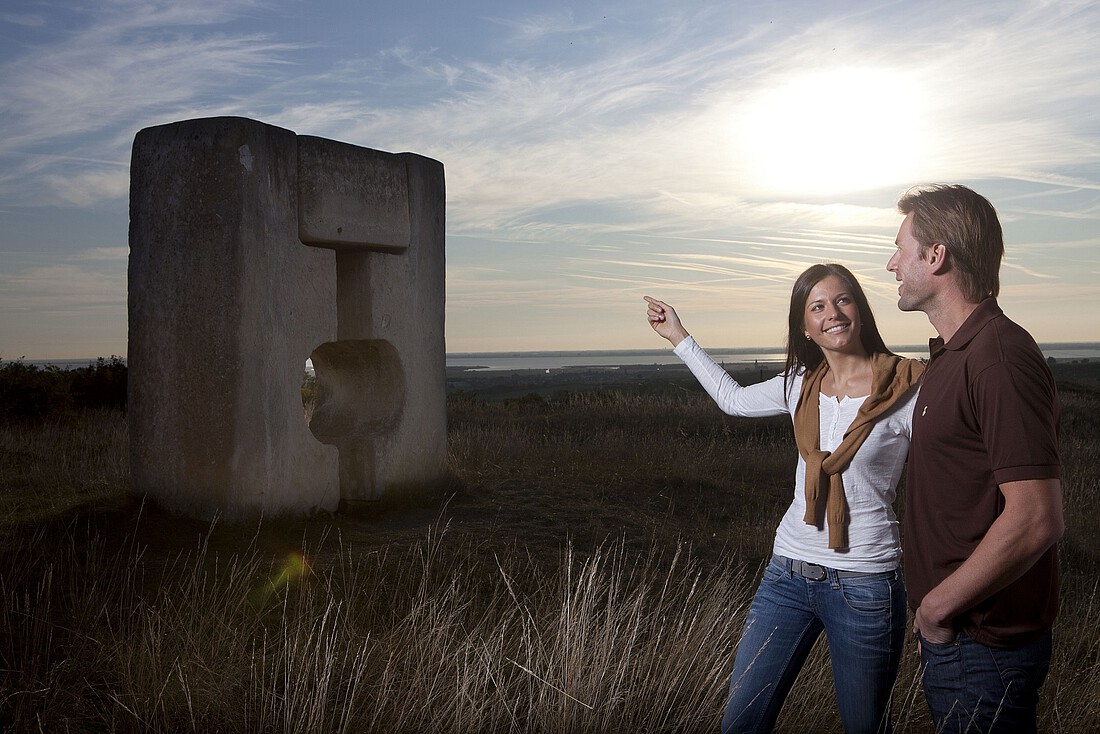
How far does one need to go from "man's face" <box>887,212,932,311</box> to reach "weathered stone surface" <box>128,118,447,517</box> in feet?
15.8

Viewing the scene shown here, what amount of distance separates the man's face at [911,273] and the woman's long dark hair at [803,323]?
58 centimetres

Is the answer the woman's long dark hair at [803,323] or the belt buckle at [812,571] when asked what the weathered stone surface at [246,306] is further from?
the belt buckle at [812,571]

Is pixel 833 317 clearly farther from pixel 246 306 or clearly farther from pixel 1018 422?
pixel 246 306

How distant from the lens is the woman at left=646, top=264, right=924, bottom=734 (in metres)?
2.78

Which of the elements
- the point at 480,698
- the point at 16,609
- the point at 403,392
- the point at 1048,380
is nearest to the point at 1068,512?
the point at 403,392

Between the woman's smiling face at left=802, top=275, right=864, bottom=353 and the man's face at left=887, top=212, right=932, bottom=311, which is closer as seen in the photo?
the man's face at left=887, top=212, right=932, bottom=311

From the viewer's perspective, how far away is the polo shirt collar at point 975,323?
7.54ft

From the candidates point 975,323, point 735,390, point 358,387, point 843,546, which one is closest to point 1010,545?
point 975,323

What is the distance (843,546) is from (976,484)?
2.10 ft

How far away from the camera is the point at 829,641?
9.33ft

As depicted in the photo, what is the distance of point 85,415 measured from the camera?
45.8 feet

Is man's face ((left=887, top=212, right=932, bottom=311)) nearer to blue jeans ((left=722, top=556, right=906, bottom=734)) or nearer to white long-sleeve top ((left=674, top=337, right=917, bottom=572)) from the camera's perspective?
white long-sleeve top ((left=674, top=337, right=917, bottom=572))

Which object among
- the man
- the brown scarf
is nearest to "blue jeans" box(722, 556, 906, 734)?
the brown scarf

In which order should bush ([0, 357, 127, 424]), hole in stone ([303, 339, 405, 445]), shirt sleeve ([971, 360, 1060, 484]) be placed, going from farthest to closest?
bush ([0, 357, 127, 424]), hole in stone ([303, 339, 405, 445]), shirt sleeve ([971, 360, 1060, 484])
